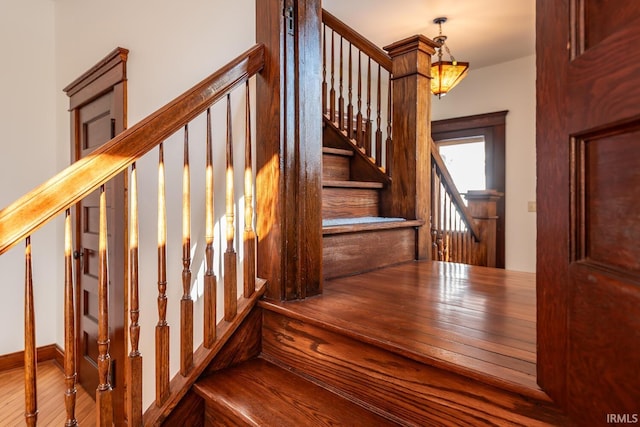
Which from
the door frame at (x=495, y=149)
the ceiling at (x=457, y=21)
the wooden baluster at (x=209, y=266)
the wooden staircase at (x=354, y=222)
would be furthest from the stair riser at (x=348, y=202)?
the door frame at (x=495, y=149)

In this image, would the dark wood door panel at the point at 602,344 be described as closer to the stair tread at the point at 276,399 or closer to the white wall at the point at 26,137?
the stair tread at the point at 276,399

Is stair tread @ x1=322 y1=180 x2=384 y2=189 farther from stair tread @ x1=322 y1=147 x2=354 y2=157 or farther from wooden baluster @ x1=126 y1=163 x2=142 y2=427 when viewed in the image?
wooden baluster @ x1=126 y1=163 x2=142 y2=427

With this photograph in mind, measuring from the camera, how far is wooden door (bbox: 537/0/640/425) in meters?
0.56

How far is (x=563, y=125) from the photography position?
699 millimetres

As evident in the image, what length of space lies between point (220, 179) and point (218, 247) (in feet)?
1.13

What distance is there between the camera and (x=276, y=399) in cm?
105

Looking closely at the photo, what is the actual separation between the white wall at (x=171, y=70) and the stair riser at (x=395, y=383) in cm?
79

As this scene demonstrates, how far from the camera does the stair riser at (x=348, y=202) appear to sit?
211 centimetres

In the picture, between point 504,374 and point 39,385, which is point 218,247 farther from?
point 39,385

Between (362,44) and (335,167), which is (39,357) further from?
(362,44)

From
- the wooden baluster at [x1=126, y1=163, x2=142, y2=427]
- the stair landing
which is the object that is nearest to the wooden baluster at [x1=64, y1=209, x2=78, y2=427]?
the wooden baluster at [x1=126, y1=163, x2=142, y2=427]

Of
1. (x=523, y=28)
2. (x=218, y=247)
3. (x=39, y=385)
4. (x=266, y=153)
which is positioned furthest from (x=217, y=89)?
(x=523, y=28)

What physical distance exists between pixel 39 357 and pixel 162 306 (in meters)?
2.98

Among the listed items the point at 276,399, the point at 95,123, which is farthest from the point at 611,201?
the point at 95,123
